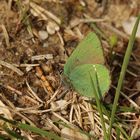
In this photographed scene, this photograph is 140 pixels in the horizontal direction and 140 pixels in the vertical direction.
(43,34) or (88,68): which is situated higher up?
(43,34)

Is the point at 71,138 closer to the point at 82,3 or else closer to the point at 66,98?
the point at 66,98

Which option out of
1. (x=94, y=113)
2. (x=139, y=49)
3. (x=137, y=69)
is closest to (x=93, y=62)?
(x=94, y=113)

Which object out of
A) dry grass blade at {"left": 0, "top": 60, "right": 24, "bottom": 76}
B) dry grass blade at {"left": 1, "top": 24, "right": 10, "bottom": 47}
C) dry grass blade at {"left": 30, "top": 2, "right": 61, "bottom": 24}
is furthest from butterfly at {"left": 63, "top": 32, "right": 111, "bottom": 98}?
dry grass blade at {"left": 30, "top": 2, "right": 61, "bottom": 24}

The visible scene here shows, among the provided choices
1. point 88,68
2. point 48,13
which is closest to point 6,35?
point 48,13

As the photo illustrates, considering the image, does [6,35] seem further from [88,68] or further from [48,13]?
[88,68]

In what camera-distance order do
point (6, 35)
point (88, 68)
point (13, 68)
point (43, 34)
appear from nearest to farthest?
point (88, 68)
point (13, 68)
point (6, 35)
point (43, 34)

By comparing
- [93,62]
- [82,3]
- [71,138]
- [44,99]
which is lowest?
[71,138]

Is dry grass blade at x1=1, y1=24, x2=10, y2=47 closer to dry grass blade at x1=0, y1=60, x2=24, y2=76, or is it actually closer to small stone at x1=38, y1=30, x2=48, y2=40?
dry grass blade at x1=0, y1=60, x2=24, y2=76

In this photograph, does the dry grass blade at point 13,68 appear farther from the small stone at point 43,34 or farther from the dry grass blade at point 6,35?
the small stone at point 43,34
